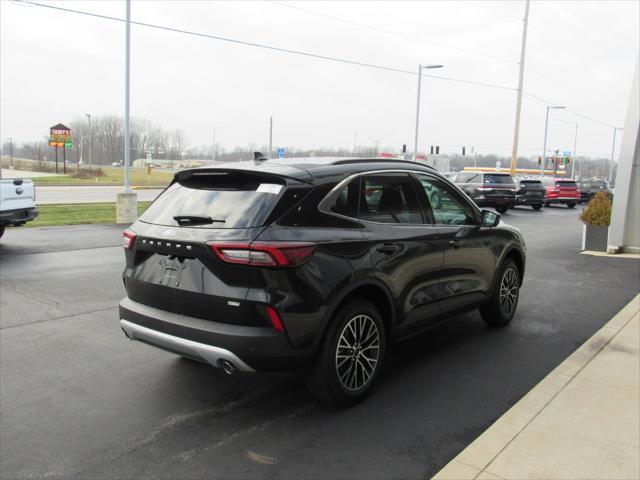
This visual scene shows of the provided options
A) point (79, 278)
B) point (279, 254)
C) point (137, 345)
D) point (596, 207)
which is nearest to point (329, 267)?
point (279, 254)

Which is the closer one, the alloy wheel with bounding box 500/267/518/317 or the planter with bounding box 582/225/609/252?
the alloy wheel with bounding box 500/267/518/317

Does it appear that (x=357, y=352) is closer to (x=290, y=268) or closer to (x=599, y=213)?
(x=290, y=268)

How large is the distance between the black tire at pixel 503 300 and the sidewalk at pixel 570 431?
1021 mm

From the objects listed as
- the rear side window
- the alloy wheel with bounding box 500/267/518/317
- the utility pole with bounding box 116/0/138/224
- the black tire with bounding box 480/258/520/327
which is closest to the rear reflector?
the rear side window

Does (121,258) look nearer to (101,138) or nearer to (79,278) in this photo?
(79,278)

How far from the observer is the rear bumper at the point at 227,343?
348 centimetres

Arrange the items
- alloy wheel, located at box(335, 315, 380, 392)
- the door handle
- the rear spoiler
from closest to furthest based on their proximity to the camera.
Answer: the rear spoiler → alloy wheel, located at box(335, 315, 380, 392) → the door handle

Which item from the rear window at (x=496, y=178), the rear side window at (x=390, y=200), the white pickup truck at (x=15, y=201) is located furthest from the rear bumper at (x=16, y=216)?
the rear window at (x=496, y=178)

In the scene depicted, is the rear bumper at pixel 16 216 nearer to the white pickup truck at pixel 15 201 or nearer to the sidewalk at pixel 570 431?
the white pickup truck at pixel 15 201

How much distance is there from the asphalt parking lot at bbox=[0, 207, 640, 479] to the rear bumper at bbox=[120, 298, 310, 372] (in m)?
0.50

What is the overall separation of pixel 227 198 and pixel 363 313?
1276mm

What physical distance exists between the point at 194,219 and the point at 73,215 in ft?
53.6

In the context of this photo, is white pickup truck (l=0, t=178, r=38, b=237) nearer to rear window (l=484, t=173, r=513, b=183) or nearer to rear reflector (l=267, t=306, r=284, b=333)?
rear reflector (l=267, t=306, r=284, b=333)

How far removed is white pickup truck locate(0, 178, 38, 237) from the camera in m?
10.5
